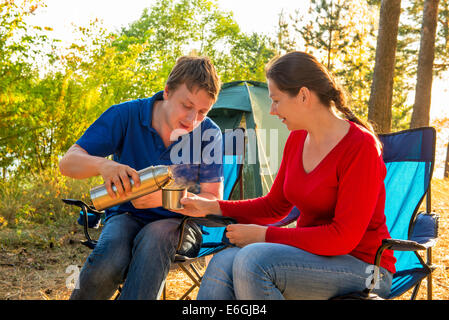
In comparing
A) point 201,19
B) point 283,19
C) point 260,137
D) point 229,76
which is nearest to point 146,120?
point 260,137

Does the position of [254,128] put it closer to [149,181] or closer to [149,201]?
[149,201]

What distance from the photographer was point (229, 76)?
9859 millimetres

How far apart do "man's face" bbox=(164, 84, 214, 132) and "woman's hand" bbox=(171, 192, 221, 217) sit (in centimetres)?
31

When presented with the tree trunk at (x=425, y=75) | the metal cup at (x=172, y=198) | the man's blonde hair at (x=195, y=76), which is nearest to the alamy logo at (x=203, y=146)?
the man's blonde hair at (x=195, y=76)

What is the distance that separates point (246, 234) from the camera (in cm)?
148

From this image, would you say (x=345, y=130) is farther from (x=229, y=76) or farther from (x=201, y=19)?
(x=201, y=19)

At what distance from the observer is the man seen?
5.02 feet

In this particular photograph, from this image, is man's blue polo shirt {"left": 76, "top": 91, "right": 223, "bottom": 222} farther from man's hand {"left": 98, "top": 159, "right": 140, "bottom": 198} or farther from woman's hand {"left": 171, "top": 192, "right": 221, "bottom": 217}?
man's hand {"left": 98, "top": 159, "right": 140, "bottom": 198}

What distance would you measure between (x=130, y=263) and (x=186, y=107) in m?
0.66

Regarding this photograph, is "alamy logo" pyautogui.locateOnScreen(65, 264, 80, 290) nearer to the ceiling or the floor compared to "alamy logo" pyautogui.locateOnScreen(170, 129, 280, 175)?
nearer to the floor

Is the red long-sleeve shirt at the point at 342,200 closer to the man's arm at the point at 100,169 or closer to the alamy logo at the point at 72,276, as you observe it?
the man's arm at the point at 100,169

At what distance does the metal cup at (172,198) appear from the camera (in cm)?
161

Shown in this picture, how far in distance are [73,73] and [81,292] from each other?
4.04 metres

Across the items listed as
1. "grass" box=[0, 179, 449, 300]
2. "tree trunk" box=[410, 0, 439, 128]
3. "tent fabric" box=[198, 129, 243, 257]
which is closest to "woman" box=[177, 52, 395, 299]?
"tent fabric" box=[198, 129, 243, 257]
